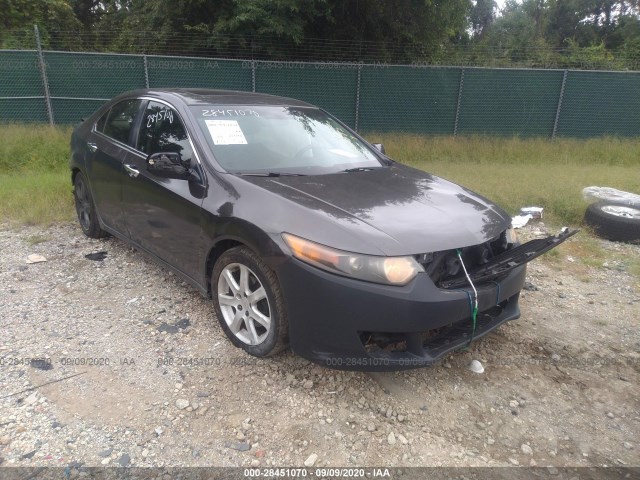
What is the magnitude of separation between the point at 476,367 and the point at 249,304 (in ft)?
4.81

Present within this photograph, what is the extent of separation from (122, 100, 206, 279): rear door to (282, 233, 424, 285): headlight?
1.03 meters

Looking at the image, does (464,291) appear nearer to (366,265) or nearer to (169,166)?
(366,265)

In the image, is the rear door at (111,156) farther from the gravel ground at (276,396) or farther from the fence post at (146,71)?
the fence post at (146,71)

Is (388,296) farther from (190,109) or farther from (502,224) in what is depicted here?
(190,109)

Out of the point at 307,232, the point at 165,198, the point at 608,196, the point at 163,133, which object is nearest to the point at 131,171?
the point at 163,133

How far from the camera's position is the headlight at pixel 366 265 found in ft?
Answer: 8.07

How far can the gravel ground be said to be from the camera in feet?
7.79

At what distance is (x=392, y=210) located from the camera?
2883mm

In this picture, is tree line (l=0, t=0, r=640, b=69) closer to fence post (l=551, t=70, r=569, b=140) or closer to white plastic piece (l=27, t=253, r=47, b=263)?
fence post (l=551, t=70, r=569, b=140)

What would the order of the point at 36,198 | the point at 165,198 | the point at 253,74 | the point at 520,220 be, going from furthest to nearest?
the point at 253,74, the point at 36,198, the point at 520,220, the point at 165,198

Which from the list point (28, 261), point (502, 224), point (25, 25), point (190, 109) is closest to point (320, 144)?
point (190, 109)

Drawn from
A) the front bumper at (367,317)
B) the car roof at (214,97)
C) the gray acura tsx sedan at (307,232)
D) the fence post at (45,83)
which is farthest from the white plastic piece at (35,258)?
the fence post at (45,83)

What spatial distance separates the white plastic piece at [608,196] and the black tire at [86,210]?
593 centimetres

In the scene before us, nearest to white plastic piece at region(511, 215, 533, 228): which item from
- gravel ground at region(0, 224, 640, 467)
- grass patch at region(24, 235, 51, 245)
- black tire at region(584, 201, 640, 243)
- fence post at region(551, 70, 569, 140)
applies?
black tire at region(584, 201, 640, 243)
